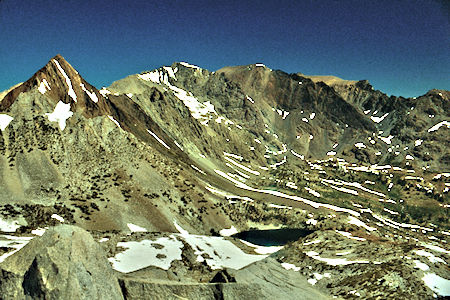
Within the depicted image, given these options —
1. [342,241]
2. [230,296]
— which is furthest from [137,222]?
[230,296]

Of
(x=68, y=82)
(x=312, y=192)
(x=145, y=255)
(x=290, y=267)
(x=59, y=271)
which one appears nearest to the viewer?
(x=59, y=271)

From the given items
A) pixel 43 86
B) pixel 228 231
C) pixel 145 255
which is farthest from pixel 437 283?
pixel 43 86

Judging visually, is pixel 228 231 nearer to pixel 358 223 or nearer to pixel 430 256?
pixel 358 223

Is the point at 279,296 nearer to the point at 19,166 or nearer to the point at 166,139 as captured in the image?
the point at 19,166

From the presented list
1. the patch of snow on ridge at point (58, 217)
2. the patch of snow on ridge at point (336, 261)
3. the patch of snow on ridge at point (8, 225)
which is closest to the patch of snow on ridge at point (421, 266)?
the patch of snow on ridge at point (336, 261)

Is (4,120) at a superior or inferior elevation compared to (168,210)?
superior

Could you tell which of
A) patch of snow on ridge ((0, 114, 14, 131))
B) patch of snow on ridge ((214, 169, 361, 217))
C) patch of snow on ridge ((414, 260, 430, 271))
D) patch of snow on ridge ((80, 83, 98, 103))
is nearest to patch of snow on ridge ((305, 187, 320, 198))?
patch of snow on ridge ((214, 169, 361, 217))

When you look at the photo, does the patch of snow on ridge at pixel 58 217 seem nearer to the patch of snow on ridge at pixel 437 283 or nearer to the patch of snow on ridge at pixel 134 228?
the patch of snow on ridge at pixel 134 228
